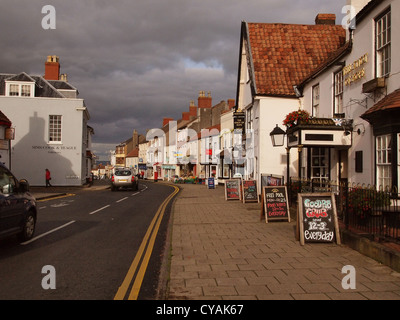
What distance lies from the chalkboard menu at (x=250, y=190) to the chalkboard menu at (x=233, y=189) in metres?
1.56

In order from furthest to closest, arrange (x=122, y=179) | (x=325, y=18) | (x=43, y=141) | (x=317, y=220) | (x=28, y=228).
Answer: (x=43, y=141) < (x=122, y=179) < (x=325, y=18) < (x=28, y=228) < (x=317, y=220)

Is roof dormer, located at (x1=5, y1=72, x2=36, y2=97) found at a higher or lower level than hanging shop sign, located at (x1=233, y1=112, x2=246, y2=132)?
higher

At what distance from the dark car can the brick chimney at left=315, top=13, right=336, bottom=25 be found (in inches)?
820

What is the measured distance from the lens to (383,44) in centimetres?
1061

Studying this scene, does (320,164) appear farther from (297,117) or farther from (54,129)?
(54,129)

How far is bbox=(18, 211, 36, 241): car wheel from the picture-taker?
27.3 ft

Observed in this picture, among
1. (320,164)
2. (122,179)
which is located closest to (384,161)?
(320,164)

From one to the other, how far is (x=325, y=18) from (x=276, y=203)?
16.1 metres

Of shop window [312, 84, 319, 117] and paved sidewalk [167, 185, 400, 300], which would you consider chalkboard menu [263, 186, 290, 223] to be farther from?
shop window [312, 84, 319, 117]

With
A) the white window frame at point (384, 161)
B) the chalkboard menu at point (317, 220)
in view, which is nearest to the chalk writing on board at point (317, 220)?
the chalkboard menu at point (317, 220)

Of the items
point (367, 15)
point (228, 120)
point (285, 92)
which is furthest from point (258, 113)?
point (228, 120)

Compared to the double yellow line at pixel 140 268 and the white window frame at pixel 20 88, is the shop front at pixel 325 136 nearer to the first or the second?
the double yellow line at pixel 140 268

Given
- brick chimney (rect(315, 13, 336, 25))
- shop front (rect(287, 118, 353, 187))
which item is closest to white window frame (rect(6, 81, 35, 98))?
brick chimney (rect(315, 13, 336, 25))

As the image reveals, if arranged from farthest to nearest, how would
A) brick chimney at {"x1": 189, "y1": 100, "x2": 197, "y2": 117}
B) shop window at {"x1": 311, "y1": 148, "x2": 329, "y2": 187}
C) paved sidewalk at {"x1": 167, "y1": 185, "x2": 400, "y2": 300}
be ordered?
brick chimney at {"x1": 189, "y1": 100, "x2": 197, "y2": 117} < shop window at {"x1": 311, "y1": 148, "x2": 329, "y2": 187} < paved sidewalk at {"x1": 167, "y1": 185, "x2": 400, "y2": 300}
